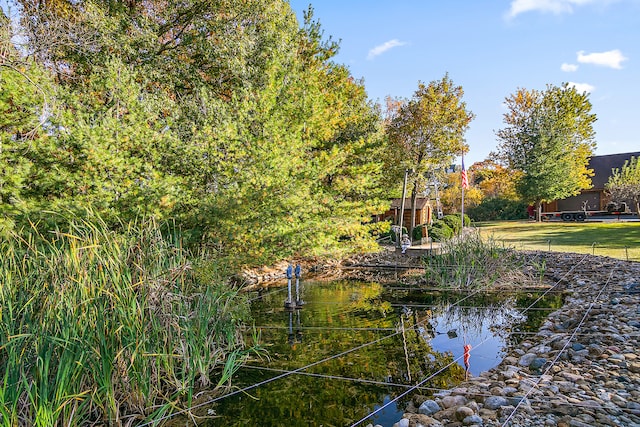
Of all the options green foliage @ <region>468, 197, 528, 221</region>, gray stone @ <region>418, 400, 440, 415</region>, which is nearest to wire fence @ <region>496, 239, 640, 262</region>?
gray stone @ <region>418, 400, 440, 415</region>

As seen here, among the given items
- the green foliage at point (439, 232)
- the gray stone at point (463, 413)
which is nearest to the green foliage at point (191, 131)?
the green foliage at point (439, 232)

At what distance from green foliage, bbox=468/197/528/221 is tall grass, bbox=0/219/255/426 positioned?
96.8ft

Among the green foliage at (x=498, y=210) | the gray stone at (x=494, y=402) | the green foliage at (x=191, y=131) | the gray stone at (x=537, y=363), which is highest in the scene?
the green foliage at (x=191, y=131)

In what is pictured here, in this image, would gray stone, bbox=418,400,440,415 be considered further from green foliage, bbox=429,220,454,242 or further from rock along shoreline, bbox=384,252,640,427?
green foliage, bbox=429,220,454,242

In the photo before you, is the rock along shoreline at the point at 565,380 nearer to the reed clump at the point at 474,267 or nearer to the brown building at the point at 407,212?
the reed clump at the point at 474,267

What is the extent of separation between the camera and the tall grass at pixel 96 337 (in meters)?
2.26

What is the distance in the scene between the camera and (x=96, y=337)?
2660mm

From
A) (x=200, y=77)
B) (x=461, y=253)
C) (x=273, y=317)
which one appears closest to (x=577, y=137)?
(x=461, y=253)

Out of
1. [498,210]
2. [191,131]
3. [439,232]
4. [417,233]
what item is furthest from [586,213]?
[191,131]

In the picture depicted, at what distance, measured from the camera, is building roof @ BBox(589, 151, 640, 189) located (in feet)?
92.2

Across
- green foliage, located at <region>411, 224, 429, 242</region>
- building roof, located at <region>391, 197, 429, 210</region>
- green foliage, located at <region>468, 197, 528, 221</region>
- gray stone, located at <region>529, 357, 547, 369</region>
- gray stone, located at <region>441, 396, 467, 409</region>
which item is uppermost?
building roof, located at <region>391, 197, 429, 210</region>

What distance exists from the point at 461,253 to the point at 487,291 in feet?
3.06

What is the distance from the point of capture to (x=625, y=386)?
2.80 meters

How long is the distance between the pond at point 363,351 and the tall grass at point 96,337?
54cm
